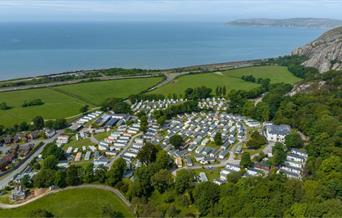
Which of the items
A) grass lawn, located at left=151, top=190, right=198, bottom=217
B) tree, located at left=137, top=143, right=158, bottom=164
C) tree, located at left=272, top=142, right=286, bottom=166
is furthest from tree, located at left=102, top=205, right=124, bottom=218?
tree, located at left=272, top=142, right=286, bottom=166

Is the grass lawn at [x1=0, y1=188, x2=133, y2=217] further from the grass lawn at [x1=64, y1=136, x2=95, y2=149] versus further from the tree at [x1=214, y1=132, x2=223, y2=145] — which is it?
the tree at [x1=214, y1=132, x2=223, y2=145]

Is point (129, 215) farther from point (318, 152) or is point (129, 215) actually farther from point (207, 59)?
point (207, 59)

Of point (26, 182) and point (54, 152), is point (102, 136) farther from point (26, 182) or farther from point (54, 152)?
point (26, 182)

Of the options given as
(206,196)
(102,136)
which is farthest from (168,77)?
(206,196)

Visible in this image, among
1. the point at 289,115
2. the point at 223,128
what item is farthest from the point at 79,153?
the point at 289,115

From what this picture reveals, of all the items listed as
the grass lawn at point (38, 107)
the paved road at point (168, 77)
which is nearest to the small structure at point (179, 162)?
the grass lawn at point (38, 107)

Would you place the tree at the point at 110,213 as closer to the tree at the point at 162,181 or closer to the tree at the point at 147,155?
the tree at the point at 162,181

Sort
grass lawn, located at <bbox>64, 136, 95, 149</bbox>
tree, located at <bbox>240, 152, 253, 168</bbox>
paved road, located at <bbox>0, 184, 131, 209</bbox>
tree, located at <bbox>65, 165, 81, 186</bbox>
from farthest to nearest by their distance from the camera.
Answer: grass lawn, located at <bbox>64, 136, 95, 149</bbox>
tree, located at <bbox>240, 152, 253, 168</bbox>
tree, located at <bbox>65, 165, 81, 186</bbox>
paved road, located at <bbox>0, 184, 131, 209</bbox>
